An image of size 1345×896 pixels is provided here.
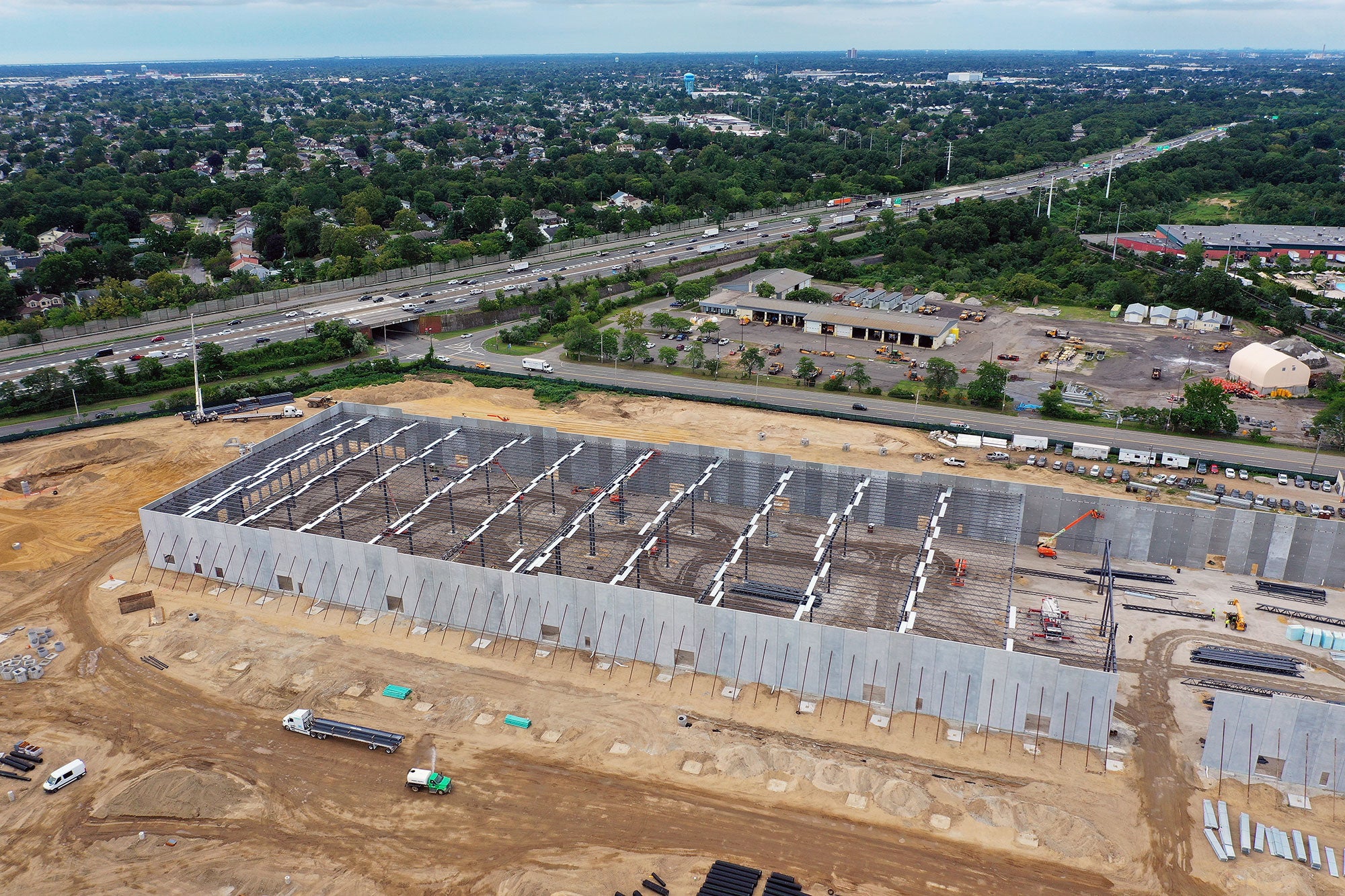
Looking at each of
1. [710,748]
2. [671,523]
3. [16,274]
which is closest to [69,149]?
[16,274]

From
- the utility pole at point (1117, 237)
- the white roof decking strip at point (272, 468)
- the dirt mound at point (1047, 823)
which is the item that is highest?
the utility pole at point (1117, 237)

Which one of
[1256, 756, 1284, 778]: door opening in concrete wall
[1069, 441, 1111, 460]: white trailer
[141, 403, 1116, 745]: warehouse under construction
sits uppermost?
[141, 403, 1116, 745]: warehouse under construction

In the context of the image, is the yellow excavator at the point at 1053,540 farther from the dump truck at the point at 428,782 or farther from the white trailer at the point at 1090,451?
the dump truck at the point at 428,782

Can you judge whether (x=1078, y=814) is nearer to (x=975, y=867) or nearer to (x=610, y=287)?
(x=975, y=867)

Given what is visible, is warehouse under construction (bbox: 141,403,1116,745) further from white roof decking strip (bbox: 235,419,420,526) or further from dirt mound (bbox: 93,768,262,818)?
dirt mound (bbox: 93,768,262,818)

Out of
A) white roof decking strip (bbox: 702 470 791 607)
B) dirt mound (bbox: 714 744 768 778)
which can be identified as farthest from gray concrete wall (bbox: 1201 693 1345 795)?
white roof decking strip (bbox: 702 470 791 607)

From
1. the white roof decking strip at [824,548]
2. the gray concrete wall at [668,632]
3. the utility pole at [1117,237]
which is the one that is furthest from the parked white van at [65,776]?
the utility pole at [1117,237]
